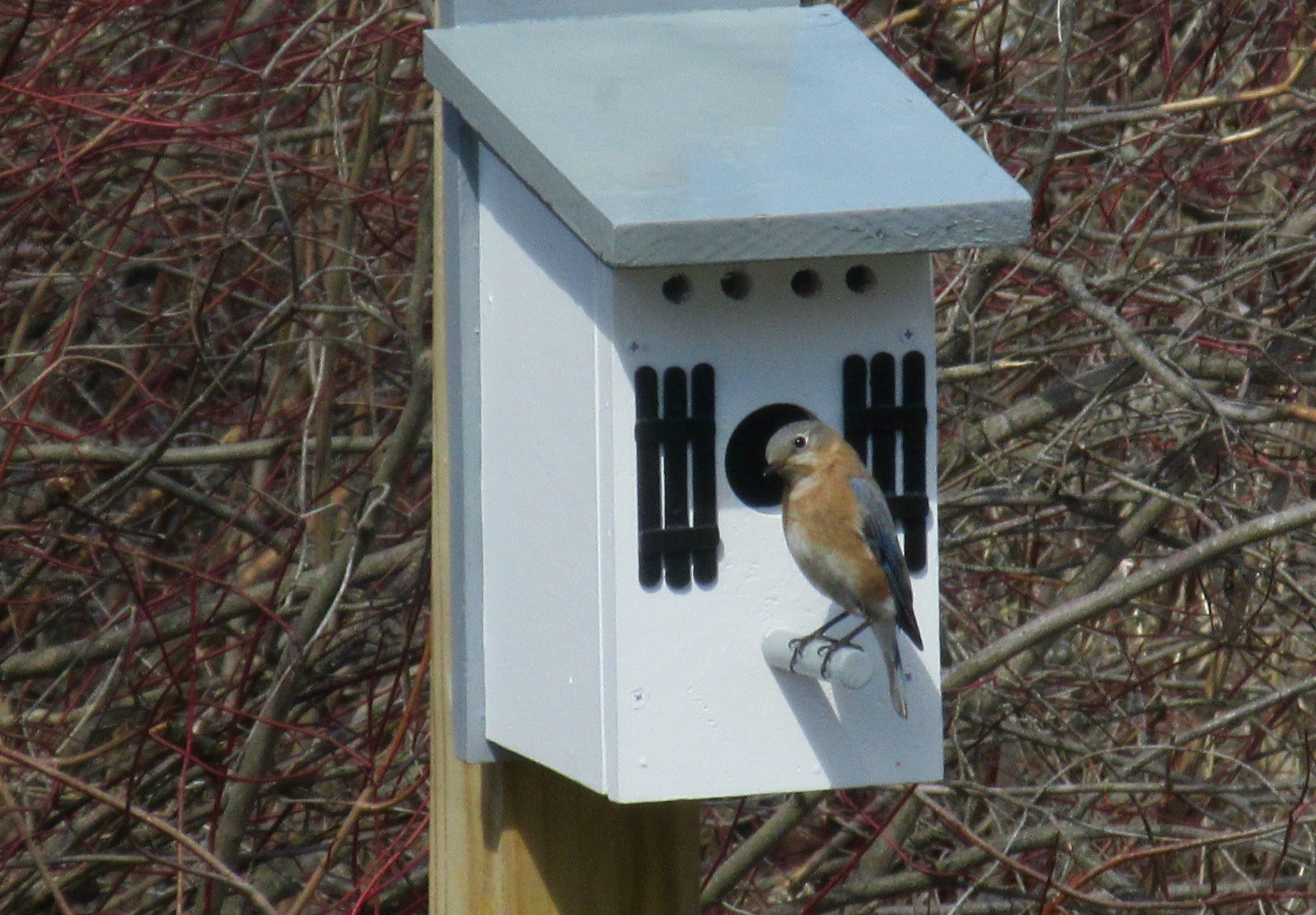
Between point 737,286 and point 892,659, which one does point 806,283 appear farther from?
point 892,659

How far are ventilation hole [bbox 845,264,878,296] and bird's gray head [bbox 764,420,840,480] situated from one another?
0.18 meters

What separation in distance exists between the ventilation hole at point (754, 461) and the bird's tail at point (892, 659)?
22cm

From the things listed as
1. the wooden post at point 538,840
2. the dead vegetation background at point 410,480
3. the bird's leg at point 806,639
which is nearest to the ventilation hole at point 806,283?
the bird's leg at point 806,639

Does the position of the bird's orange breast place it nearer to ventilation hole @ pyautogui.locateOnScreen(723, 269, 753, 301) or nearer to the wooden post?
ventilation hole @ pyautogui.locateOnScreen(723, 269, 753, 301)

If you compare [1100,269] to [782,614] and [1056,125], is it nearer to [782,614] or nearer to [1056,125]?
[1056,125]

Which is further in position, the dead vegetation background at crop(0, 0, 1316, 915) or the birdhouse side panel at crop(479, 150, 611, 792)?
the dead vegetation background at crop(0, 0, 1316, 915)

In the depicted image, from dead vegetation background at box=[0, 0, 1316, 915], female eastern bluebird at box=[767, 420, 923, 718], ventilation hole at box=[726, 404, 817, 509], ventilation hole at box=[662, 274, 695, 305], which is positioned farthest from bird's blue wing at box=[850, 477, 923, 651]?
dead vegetation background at box=[0, 0, 1316, 915]

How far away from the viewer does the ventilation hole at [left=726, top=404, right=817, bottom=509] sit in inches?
97.3

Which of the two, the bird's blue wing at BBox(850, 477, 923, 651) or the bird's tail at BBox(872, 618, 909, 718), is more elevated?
the bird's blue wing at BBox(850, 477, 923, 651)

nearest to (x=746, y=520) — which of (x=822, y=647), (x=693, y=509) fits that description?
(x=693, y=509)

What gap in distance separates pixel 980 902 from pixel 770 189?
2.29 metres

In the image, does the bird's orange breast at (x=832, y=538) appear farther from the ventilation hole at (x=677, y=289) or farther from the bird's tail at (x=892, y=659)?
the ventilation hole at (x=677, y=289)

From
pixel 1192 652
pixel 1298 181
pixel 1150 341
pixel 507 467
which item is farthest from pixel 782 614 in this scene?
pixel 1192 652

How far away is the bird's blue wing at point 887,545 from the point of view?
2311mm
